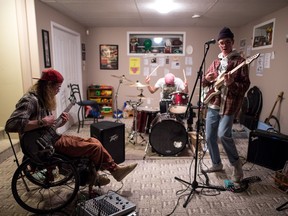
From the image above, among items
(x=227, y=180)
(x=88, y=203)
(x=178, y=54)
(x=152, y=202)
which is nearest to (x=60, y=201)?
(x=88, y=203)

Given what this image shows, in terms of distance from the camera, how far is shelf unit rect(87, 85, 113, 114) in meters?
5.43

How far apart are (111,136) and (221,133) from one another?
1.22 m

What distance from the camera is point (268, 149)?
267 centimetres

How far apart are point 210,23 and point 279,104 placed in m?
2.27

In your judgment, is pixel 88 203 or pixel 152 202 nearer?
pixel 88 203

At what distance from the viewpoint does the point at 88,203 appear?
5.87ft

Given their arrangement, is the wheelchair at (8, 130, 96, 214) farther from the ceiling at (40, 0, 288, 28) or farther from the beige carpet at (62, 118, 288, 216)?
the ceiling at (40, 0, 288, 28)

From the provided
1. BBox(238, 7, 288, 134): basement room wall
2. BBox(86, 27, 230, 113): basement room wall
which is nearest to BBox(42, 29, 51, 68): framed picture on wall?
BBox(86, 27, 230, 113): basement room wall

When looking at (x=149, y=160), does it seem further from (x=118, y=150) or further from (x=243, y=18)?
(x=243, y=18)

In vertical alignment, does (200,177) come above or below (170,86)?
below

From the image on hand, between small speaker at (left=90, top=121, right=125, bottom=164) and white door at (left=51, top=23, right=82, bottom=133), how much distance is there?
1464mm

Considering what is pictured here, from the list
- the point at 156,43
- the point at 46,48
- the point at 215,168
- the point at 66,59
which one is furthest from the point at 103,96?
the point at 215,168

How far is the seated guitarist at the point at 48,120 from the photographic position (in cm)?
168

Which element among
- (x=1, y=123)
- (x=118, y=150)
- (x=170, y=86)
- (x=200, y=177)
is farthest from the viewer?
(x=170, y=86)
